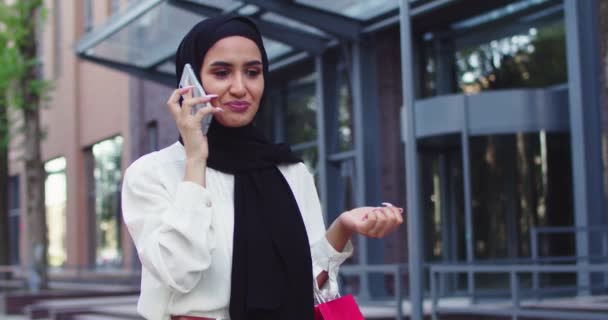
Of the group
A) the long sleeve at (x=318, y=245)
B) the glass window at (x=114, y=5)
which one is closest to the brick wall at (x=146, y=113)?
the glass window at (x=114, y=5)

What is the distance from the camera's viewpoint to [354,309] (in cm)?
238

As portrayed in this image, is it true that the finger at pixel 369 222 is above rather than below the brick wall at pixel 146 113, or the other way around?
below

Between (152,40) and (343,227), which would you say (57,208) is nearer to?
(152,40)

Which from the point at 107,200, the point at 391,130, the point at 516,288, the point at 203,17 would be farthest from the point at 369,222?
the point at 107,200

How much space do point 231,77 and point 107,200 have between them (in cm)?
2574

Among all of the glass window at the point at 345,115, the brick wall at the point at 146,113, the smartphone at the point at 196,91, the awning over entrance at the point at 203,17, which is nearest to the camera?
the smartphone at the point at 196,91

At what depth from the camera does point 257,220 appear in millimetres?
2201

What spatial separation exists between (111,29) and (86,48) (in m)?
1.52

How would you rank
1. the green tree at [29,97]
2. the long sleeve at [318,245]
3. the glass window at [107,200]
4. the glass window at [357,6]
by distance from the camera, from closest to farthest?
the long sleeve at [318,245] < the glass window at [357,6] < the green tree at [29,97] < the glass window at [107,200]

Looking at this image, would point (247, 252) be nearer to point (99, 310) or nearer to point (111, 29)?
point (99, 310)

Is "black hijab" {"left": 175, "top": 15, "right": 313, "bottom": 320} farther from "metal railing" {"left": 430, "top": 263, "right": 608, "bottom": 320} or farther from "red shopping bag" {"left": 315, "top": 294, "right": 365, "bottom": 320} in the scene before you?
"metal railing" {"left": 430, "top": 263, "right": 608, "bottom": 320}

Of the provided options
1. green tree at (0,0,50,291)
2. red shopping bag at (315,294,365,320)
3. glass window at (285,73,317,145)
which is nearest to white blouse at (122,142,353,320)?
red shopping bag at (315,294,365,320)

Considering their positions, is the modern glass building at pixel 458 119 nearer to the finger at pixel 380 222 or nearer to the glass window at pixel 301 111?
the glass window at pixel 301 111

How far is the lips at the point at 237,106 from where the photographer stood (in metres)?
2.27
